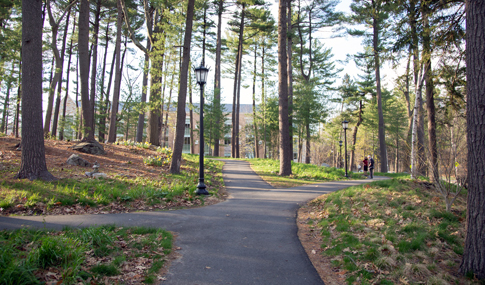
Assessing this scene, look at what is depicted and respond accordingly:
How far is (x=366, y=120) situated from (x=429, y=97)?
24856 mm

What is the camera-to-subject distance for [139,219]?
623 cm

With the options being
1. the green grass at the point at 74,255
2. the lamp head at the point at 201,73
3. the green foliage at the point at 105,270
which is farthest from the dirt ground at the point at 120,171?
the lamp head at the point at 201,73

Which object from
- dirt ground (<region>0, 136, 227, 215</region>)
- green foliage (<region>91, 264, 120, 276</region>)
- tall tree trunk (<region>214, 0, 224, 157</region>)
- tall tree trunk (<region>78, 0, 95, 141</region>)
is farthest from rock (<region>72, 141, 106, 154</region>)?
tall tree trunk (<region>214, 0, 224, 157</region>)

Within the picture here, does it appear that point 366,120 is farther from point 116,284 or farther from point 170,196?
point 116,284

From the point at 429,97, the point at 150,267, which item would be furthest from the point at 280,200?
the point at 429,97

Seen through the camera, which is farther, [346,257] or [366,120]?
[366,120]

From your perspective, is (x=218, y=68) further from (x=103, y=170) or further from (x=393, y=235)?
(x=393, y=235)

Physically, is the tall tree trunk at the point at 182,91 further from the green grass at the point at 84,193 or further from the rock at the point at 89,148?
the rock at the point at 89,148

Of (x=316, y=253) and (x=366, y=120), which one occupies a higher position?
(x=366, y=120)

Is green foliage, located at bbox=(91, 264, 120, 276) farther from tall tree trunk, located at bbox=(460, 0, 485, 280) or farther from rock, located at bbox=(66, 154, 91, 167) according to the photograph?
rock, located at bbox=(66, 154, 91, 167)

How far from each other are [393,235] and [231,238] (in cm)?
301

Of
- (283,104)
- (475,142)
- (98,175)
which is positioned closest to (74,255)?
(475,142)

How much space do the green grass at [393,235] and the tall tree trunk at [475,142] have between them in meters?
0.38

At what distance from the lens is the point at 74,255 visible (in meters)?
3.51
